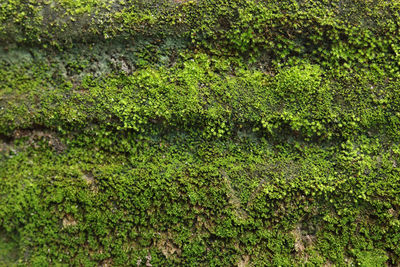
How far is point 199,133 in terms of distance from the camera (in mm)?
4828

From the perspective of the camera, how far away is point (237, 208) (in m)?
4.59

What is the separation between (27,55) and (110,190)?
2.58m

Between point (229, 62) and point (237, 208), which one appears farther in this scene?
point (229, 62)

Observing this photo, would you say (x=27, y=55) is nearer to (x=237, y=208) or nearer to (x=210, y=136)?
(x=210, y=136)

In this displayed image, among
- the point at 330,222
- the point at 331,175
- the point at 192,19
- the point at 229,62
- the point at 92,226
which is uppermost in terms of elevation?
the point at 192,19

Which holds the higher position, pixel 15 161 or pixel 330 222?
pixel 330 222

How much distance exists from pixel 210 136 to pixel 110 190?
178 centimetres

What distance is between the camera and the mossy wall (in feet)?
14.9

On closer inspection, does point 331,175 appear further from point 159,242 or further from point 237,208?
point 159,242

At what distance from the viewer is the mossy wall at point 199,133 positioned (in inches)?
179

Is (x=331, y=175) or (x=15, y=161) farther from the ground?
(x=331, y=175)

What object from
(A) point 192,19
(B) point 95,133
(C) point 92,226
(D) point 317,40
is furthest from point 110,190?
(D) point 317,40

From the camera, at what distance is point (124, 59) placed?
4.87m

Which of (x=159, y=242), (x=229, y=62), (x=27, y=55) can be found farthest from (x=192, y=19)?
(x=159, y=242)
